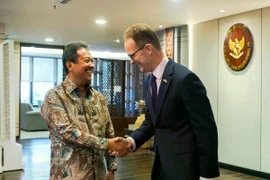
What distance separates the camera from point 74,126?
1757 mm

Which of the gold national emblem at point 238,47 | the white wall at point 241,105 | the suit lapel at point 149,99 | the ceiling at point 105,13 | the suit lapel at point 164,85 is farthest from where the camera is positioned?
the gold national emblem at point 238,47

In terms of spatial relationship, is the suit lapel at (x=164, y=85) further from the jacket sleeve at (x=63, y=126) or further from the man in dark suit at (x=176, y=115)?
the jacket sleeve at (x=63, y=126)

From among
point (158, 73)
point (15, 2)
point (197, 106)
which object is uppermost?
point (15, 2)

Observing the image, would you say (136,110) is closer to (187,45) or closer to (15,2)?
(187,45)

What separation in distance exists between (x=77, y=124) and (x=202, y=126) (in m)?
0.66

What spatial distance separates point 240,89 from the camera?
538cm

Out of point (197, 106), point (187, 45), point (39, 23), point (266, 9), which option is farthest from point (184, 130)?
point (39, 23)

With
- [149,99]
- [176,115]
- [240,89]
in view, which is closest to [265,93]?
[240,89]

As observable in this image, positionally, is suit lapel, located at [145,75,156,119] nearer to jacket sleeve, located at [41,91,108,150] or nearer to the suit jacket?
the suit jacket

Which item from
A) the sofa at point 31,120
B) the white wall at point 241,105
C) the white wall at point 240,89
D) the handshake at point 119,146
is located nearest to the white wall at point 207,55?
the white wall at point 240,89

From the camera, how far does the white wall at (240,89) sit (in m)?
5.01

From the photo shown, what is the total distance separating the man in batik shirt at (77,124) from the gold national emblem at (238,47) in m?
3.87

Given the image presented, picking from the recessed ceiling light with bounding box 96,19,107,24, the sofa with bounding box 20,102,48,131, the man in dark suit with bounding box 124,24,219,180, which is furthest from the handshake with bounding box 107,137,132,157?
the sofa with bounding box 20,102,48,131

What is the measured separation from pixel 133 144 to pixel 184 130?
0.55 metres
